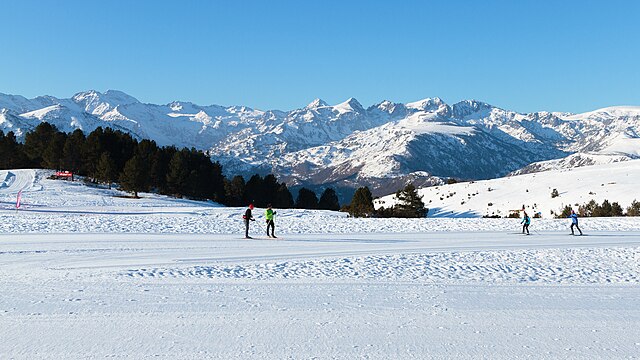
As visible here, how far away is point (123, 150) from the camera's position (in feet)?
274

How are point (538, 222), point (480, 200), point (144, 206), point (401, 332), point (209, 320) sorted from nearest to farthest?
1. point (401, 332)
2. point (209, 320)
3. point (538, 222)
4. point (144, 206)
5. point (480, 200)

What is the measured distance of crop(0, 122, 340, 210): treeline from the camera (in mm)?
70375

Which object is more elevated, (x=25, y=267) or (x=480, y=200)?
(x=480, y=200)

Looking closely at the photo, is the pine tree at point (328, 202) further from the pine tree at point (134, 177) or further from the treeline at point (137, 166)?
the pine tree at point (134, 177)

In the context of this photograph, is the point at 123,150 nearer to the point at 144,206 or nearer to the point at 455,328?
the point at 144,206

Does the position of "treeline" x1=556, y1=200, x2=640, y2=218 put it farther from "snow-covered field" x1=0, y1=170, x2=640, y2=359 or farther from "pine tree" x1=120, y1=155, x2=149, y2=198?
"pine tree" x1=120, y1=155, x2=149, y2=198

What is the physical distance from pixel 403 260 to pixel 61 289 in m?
11.2

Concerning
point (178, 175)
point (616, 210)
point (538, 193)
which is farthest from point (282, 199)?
point (616, 210)

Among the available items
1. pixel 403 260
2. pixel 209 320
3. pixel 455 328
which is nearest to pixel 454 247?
pixel 403 260

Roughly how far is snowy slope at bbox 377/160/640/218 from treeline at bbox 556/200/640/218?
1763 mm

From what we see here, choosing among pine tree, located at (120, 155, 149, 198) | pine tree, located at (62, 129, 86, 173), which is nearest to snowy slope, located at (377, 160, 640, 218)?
pine tree, located at (120, 155, 149, 198)

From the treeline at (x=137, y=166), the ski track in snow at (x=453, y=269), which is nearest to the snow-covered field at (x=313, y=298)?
the ski track in snow at (x=453, y=269)

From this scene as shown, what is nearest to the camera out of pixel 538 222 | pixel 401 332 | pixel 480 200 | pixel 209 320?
pixel 401 332

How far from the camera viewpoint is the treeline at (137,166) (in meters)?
70.4
